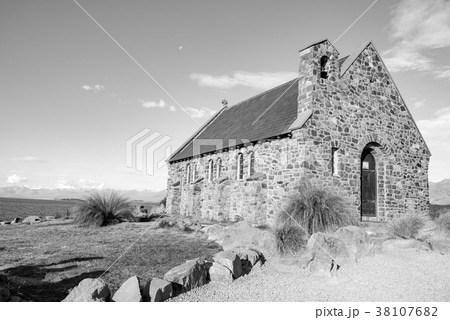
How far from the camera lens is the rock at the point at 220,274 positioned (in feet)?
21.8

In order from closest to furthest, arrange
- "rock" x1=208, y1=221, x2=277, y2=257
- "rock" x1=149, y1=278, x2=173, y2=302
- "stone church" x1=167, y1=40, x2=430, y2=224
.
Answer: "rock" x1=149, y1=278, x2=173, y2=302, "rock" x1=208, y1=221, x2=277, y2=257, "stone church" x1=167, y1=40, x2=430, y2=224

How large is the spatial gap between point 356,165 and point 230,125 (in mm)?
10076

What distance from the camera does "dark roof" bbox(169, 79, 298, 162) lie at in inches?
662

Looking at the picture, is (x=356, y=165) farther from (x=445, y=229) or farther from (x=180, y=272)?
(x=180, y=272)

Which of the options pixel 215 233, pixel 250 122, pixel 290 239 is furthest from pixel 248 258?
pixel 250 122

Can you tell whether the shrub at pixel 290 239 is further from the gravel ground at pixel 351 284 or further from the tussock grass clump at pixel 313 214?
the gravel ground at pixel 351 284

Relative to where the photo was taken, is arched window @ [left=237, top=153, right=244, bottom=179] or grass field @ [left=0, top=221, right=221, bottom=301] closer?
grass field @ [left=0, top=221, right=221, bottom=301]

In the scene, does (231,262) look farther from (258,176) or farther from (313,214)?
(258,176)

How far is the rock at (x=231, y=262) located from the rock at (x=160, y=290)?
167 centimetres

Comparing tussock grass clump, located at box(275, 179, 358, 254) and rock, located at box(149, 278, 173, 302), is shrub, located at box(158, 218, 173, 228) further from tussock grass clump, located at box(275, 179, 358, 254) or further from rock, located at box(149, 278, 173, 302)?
rock, located at box(149, 278, 173, 302)

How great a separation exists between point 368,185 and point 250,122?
7816mm

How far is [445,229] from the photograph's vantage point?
1113 cm

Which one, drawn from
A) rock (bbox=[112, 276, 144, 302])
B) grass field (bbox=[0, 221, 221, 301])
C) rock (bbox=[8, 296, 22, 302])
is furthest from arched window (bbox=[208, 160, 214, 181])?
rock (bbox=[8, 296, 22, 302])

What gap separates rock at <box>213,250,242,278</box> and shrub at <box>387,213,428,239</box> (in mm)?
6064
